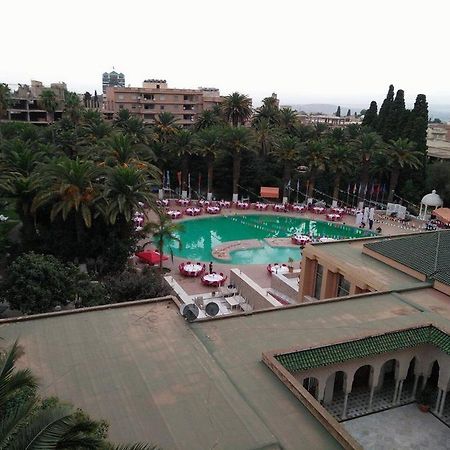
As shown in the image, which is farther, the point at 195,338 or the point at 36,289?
the point at 36,289

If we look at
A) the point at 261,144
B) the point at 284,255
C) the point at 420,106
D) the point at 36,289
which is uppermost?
the point at 420,106

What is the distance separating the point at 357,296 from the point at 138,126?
124 feet

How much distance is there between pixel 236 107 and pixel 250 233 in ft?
77.2

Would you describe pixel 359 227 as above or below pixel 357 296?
below

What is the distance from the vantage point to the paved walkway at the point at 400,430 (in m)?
14.4

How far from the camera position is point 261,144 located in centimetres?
5541

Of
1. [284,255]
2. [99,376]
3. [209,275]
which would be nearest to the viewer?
[99,376]

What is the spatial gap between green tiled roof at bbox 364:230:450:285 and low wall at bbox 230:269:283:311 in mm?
5761

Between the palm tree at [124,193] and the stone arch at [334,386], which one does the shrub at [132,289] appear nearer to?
the palm tree at [124,193]

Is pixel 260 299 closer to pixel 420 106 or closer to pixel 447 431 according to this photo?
pixel 447 431

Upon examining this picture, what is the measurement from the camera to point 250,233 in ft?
142

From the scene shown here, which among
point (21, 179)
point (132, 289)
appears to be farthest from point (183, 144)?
point (132, 289)

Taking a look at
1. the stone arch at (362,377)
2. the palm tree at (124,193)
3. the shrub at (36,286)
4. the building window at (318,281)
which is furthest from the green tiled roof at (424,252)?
the shrub at (36,286)

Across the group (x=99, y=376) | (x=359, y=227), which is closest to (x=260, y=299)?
(x=99, y=376)
